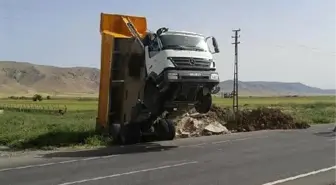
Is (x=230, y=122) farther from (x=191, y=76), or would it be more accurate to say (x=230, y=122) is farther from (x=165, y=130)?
(x=191, y=76)

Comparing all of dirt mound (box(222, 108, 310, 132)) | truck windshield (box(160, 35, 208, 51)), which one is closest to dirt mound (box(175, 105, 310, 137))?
dirt mound (box(222, 108, 310, 132))

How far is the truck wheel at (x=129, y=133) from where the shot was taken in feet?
Answer: 63.7

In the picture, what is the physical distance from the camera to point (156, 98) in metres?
17.7

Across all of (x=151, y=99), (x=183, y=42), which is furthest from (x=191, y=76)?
(x=151, y=99)

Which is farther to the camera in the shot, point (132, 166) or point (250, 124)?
point (250, 124)

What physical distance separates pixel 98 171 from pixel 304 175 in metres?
4.80

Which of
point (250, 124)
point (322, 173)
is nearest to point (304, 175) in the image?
point (322, 173)

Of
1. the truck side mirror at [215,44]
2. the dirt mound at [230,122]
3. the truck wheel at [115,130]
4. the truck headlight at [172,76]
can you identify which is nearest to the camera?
the truck headlight at [172,76]

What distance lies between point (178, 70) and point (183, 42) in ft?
4.25

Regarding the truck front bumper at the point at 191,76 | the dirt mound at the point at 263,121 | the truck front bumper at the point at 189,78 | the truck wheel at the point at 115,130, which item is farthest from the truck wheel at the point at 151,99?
the dirt mound at the point at 263,121

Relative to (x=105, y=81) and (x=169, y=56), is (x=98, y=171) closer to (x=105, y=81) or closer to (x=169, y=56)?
(x=169, y=56)

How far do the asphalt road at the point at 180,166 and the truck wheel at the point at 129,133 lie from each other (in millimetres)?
929

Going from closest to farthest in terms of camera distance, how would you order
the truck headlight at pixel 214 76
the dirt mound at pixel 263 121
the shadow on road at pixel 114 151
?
the shadow on road at pixel 114 151 < the truck headlight at pixel 214 76 < the dirt mound at pixel 263 121

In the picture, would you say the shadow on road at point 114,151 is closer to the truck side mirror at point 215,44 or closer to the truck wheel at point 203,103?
the truck wheel at point 203,103
